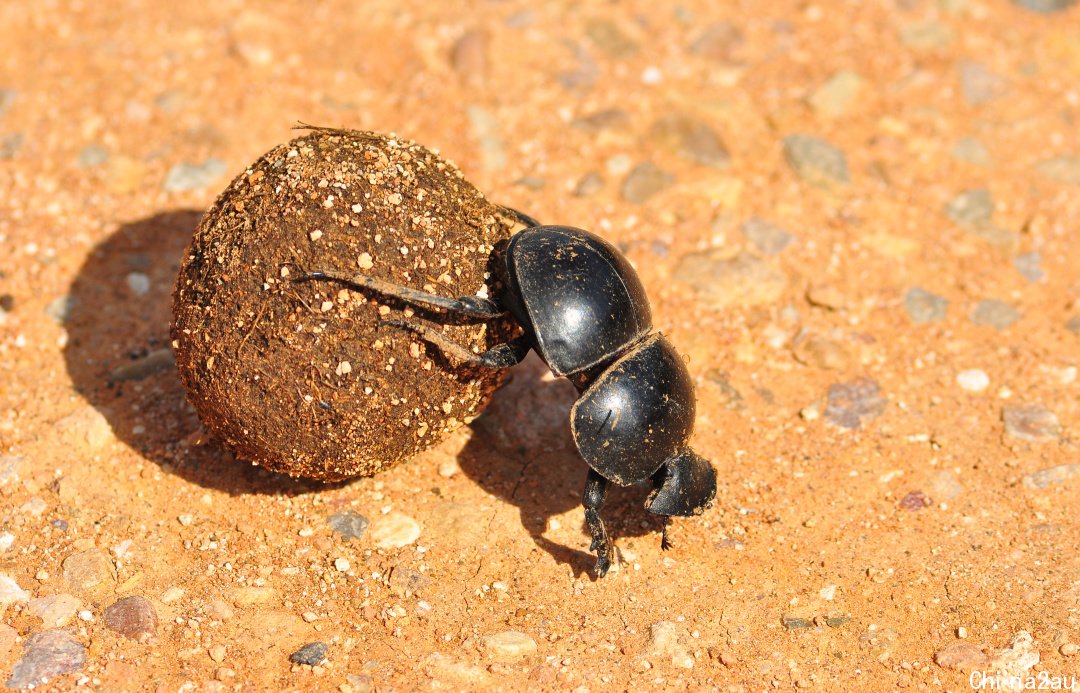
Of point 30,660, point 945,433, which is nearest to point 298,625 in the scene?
point 30,660

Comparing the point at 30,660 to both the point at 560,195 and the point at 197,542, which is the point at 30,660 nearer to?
the point at 197,542

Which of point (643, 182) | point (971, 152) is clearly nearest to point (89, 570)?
point (643, 182)

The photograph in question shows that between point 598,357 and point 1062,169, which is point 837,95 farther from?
point 598,357

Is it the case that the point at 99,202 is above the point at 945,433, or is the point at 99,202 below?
above

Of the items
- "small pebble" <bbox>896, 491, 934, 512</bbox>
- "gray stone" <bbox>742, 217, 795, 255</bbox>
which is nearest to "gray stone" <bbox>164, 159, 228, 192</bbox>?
"gray stone" <bbox>742, 217, 795, 255</bbox>

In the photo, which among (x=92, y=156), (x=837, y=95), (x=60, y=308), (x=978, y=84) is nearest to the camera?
(x=60, y=308)

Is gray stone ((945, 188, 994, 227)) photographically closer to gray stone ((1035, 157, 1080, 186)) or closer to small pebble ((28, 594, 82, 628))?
gray stone ((1035, 157, 1080, 186))

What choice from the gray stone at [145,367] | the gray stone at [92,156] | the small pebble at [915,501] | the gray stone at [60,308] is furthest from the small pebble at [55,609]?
the small pebble at [915,501]
